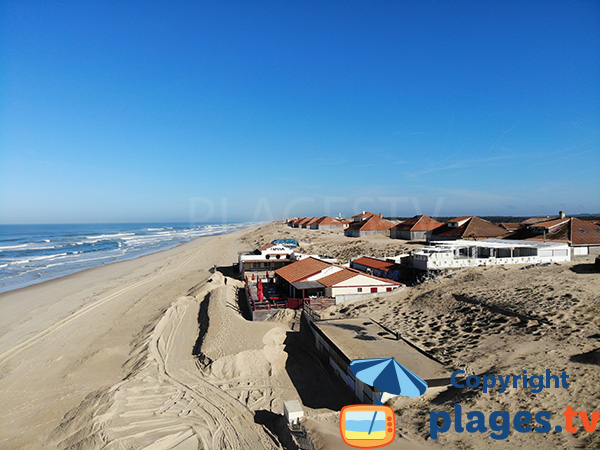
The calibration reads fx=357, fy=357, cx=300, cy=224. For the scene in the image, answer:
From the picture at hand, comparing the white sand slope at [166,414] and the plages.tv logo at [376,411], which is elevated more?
the plages.tv logo at [376,411]

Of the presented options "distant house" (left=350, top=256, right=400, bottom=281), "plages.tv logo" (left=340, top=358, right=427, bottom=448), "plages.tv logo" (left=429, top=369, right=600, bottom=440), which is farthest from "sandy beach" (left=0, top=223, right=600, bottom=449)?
"distant house" (left=350, top=256, right=400, bottom=281)

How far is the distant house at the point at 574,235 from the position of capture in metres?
25.6

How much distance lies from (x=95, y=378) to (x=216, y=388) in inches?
198

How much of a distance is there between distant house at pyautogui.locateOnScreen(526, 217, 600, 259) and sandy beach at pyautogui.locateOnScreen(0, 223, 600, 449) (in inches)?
270

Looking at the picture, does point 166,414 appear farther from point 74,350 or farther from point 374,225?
point 374,225

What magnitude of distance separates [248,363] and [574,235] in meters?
26.6

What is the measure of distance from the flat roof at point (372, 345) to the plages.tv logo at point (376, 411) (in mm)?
2138

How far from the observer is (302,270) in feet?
75.8

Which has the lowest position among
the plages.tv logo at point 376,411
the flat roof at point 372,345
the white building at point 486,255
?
the flat roof at point 372,345

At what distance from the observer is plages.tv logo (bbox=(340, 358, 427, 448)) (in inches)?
263

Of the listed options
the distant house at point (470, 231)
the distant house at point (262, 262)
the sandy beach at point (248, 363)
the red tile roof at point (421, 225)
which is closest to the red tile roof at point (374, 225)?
the red tile roof at point (421, 225)

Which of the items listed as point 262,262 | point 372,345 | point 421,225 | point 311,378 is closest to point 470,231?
point 421,225

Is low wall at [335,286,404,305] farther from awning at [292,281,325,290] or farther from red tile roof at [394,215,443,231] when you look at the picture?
red tile roof at [394,215,443,231]

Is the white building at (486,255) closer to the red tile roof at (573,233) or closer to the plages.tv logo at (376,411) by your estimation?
the red tile roof at (573,233)
